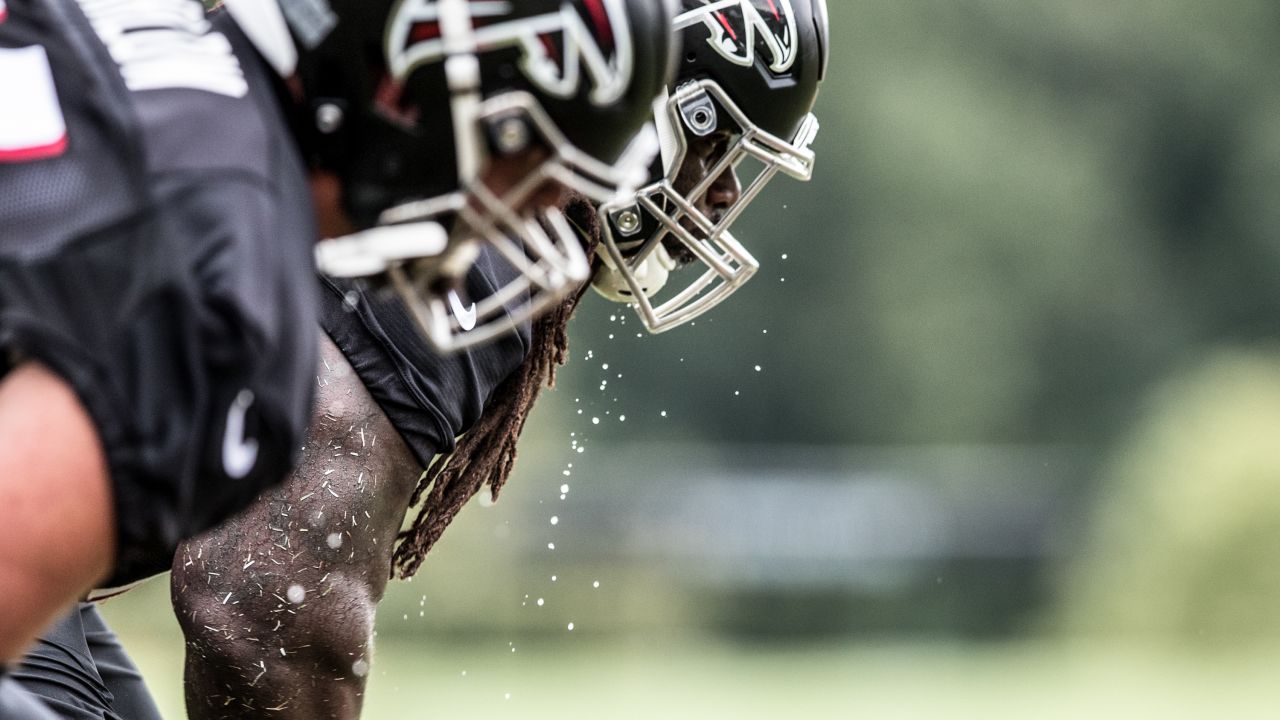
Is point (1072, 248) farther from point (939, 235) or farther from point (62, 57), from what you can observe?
point (62, 57)

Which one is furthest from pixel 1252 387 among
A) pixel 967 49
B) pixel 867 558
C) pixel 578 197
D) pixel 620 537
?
pixel 578 197

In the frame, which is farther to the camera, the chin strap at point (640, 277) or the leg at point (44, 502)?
the chin strap at point (640, 277)

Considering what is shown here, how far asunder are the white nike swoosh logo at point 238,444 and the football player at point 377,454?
3.87ft

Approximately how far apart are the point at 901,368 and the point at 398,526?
1739 cm

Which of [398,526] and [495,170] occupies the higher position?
[495,170]

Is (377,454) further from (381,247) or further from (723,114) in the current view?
→ (381,247)

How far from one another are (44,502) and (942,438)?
60.7 ft

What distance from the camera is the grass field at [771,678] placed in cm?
1002

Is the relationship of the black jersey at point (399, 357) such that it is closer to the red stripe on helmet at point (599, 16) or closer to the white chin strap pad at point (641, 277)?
the white chin strap pad at point (641, 277)

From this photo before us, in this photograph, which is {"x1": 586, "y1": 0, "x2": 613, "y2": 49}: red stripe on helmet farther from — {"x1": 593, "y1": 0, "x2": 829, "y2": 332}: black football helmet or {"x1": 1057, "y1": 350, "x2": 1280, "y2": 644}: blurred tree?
{"x1": 1057, "y1": 350, "x2": 1280, "y2": 644}: blurred tree

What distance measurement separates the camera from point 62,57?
1.81 m

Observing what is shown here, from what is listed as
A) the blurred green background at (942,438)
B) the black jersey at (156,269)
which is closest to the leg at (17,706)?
the black jersey at (156,269)

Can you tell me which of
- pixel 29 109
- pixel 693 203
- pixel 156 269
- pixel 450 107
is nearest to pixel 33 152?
pixel 29 109

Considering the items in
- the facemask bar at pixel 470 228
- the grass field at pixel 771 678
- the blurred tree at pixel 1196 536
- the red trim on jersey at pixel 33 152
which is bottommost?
the grass field at pixel 771 678
